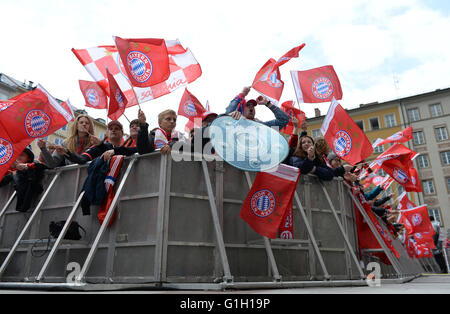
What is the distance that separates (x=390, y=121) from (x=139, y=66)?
158ft

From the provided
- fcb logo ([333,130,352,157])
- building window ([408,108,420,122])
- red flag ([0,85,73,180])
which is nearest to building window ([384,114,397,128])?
building window ([408,108,420,122])

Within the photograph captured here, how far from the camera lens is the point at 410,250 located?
13734 millimetres

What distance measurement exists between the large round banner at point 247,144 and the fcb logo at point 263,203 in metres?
0.45

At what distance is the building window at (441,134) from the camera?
45312 mm

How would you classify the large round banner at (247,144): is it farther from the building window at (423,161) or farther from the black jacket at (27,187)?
the building window at (423,161)

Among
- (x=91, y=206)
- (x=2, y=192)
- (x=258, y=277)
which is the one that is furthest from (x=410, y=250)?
(x=2, y=192)

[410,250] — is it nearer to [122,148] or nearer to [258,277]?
[258,277]

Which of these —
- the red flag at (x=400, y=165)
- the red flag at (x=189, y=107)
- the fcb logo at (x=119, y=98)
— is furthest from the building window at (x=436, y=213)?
the fcb logo at (x=119, y=98)

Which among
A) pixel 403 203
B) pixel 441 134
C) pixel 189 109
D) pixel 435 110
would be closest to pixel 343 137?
pixel 189 109

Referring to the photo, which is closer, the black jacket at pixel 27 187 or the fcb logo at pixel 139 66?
the fcb logo at pixel 139 66

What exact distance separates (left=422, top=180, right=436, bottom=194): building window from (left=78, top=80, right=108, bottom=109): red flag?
43897 millimetres

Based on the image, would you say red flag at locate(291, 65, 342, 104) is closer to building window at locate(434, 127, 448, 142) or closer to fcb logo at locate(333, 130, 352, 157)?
fcb logo at locate(333, 130, 352, 157)

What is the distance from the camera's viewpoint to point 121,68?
353 inches
